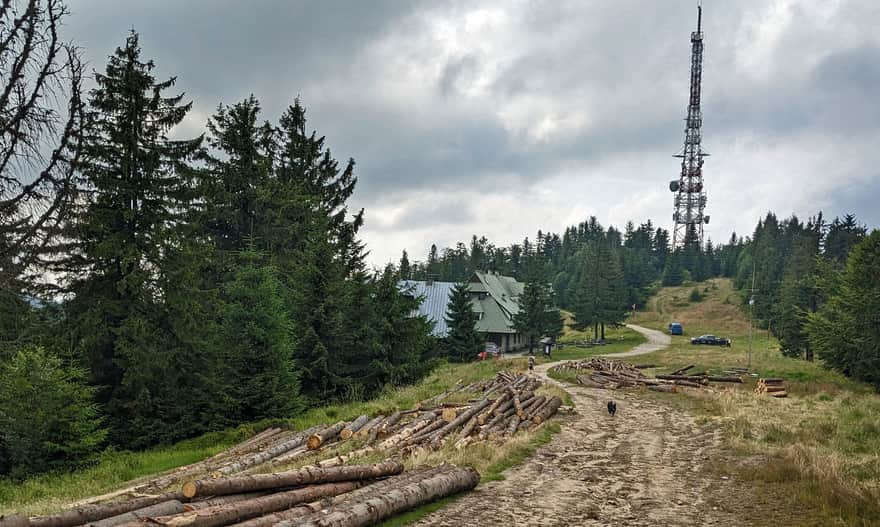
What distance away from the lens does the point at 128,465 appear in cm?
1788

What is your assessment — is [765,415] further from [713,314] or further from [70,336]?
[713,314]

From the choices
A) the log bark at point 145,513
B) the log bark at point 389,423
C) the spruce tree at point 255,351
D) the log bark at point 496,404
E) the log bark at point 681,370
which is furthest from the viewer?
the log bark at point 681,370

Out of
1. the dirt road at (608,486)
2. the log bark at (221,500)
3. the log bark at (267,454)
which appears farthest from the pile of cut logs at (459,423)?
the log bark at (221,500)

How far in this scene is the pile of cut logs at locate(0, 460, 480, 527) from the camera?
7523 mm

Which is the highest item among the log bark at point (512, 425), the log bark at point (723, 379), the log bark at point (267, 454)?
the log bark at point (512, 425)

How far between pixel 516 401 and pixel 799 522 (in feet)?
40.7

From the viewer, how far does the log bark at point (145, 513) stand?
24.3 feet

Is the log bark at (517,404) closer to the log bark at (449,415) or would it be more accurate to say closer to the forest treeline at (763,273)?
the log bark at (449,415)

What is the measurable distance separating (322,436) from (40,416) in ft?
30.7

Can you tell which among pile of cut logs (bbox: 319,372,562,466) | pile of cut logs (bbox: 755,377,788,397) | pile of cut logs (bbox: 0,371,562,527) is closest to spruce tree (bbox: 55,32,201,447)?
pile of cut logs (bbox: 0,371,562,527)

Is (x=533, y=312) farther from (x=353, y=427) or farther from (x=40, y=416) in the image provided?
(x=40, y=416)

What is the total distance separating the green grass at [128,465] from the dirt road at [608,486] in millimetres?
7820

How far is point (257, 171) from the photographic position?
1316 inches

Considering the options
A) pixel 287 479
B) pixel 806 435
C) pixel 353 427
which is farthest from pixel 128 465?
pixel 806 435
